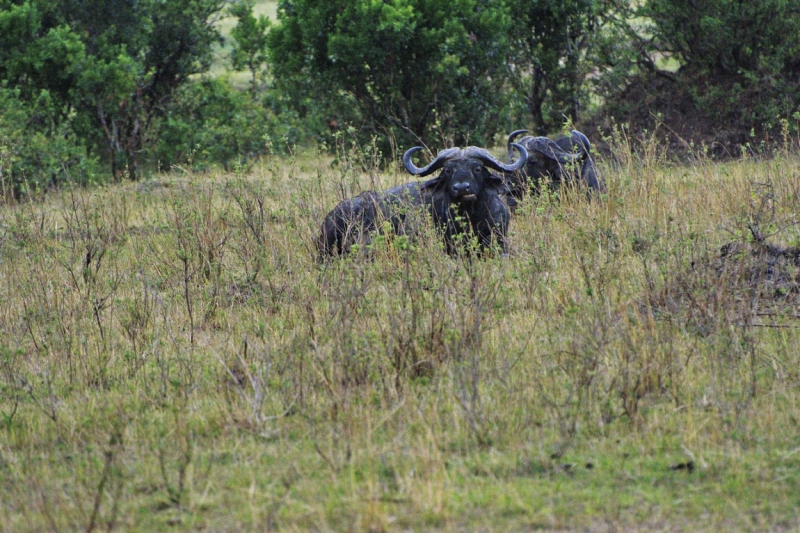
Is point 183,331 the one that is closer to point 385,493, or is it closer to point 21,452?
point 21,452

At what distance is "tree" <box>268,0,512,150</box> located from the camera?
45.6 feet

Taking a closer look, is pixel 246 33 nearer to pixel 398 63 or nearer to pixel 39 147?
pixel 398 63

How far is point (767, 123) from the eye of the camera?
44.1 feet

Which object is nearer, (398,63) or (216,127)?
(398,63)

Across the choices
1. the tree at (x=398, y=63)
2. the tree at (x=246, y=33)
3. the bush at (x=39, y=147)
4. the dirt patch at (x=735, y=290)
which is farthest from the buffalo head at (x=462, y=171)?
the tree at (x=246, y=33)

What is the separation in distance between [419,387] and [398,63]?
941 cm

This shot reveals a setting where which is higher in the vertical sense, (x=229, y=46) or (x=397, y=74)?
(x=229, y=46)

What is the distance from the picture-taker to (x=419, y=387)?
5.77 metres

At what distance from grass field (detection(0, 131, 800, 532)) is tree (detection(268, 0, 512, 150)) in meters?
5.92

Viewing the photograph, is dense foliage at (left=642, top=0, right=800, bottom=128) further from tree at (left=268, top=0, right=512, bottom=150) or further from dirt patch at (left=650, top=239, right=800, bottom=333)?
dirt patch at (left=650, top=239, right=800, bottom=333)

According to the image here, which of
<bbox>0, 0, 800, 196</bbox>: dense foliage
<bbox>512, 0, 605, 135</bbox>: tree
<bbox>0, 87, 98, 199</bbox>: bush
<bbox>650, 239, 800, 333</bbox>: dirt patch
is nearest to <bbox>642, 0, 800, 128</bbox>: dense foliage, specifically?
<bbox>0, 0, 800, 196</bbox>: dense foliage

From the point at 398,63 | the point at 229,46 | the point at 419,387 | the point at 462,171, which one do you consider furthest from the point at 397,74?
the point at 229,46

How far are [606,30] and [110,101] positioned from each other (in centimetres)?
793

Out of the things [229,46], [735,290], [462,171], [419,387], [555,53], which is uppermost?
[229,46]
